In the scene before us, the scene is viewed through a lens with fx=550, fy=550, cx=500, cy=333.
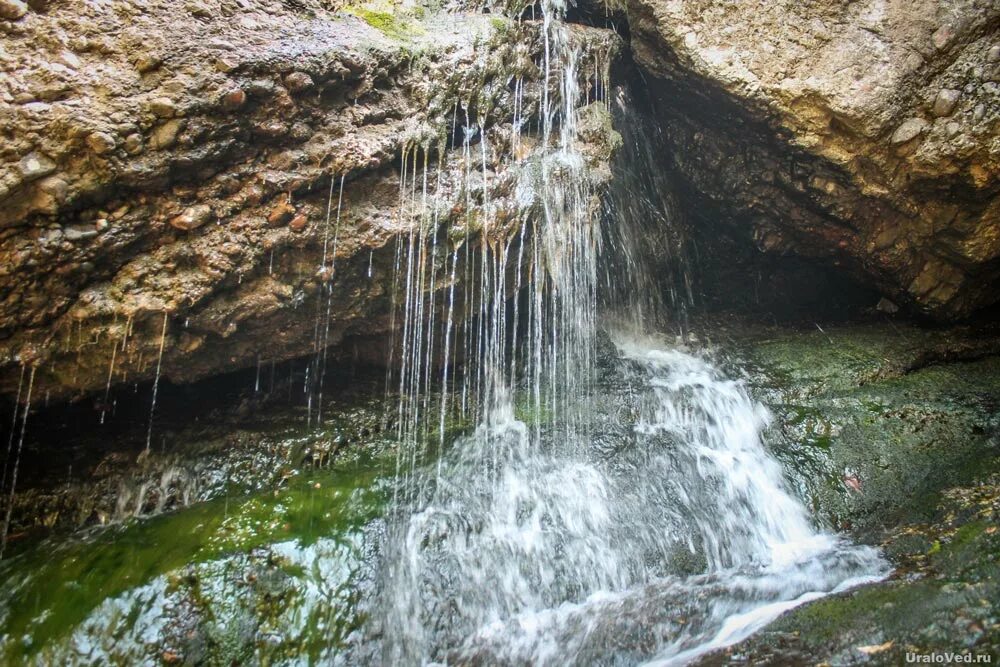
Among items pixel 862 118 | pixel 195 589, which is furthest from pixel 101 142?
pixel 862 118

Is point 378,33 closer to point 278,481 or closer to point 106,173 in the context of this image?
point 106,173

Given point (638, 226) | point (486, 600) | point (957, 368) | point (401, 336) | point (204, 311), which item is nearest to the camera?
point (486, 600)

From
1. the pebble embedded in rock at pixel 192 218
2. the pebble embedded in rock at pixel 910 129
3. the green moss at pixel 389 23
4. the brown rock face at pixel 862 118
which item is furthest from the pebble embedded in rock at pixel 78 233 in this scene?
the pebble embedded in rock at pixel 910 129

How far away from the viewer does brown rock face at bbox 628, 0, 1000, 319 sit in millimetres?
5055

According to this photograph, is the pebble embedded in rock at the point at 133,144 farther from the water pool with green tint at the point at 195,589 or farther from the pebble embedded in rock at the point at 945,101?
the pebble embedded in rock at the point at 945,101

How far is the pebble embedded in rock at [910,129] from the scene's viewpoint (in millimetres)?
5156

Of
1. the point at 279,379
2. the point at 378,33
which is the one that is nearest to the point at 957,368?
the point at 378,33

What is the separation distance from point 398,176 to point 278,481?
297 centimetres

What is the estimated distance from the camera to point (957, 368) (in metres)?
6.05

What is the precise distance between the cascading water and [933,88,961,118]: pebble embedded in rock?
3242mm

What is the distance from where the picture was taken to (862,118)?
5.21m

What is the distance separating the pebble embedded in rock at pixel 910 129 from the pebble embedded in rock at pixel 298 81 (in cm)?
538

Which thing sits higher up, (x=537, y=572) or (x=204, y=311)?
(x=204, y=311)

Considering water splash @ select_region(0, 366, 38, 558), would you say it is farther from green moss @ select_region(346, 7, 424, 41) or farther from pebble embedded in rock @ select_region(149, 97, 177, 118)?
green moss @ select_region(346, 7, 424, 41)
